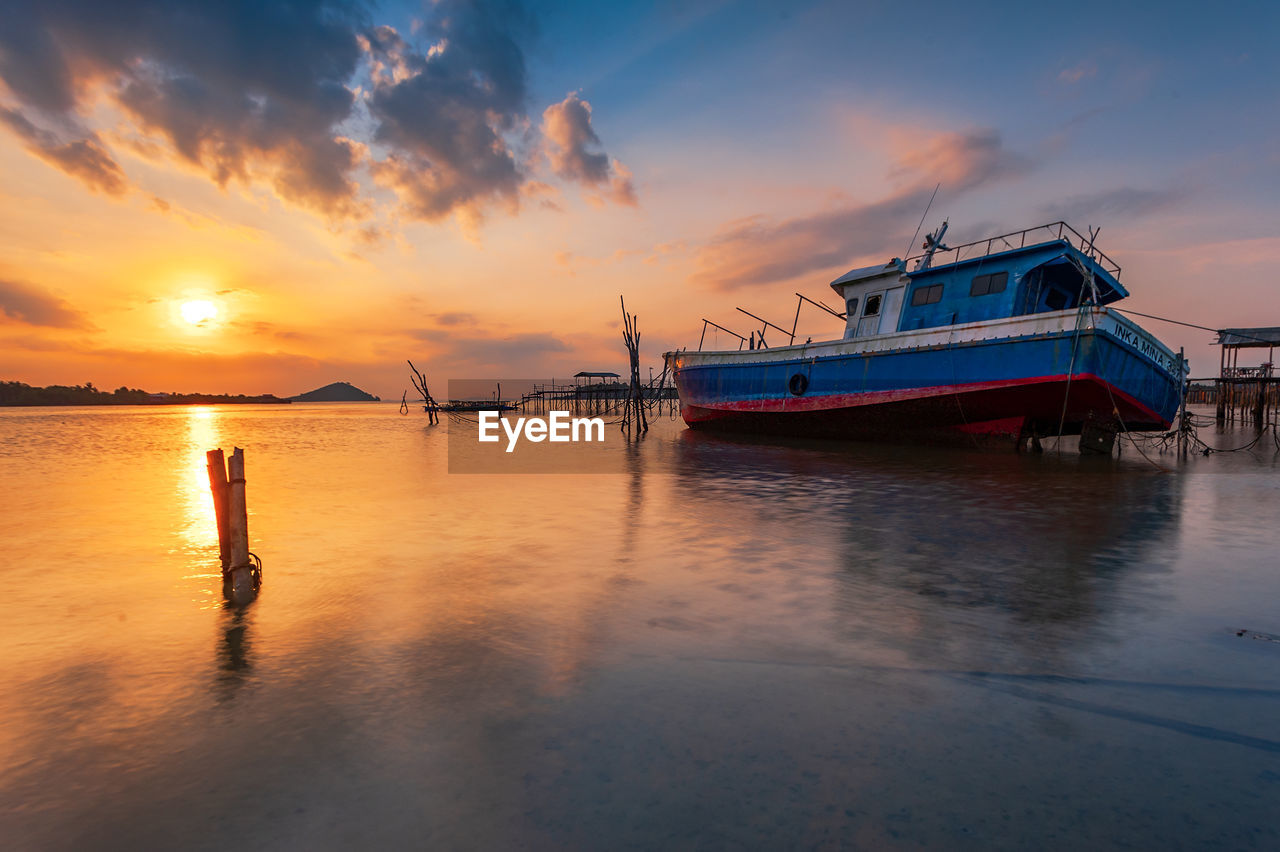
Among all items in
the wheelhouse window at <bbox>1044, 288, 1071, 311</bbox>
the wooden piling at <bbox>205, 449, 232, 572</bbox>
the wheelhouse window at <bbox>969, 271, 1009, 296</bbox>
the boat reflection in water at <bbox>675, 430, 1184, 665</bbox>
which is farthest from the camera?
the wheelhouse window at <bbox>1044, 288, 1071, 311</bbox>

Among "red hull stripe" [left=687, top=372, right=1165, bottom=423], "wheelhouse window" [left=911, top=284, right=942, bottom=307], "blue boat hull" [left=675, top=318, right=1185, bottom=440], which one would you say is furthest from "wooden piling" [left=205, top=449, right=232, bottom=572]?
"wheelhouse window" [left=911, top=284, right=942, bottom=307]

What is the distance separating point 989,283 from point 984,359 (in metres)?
3.03

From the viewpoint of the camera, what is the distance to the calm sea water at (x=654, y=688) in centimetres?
306

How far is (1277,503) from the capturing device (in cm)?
1205

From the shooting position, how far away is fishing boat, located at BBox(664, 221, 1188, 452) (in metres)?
17.6

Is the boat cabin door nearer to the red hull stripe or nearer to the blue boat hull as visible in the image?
the blue boat hull

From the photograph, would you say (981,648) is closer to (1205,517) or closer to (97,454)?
(1205,517)

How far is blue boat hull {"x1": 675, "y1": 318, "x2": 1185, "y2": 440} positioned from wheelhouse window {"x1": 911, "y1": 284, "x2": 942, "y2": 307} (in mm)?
2335

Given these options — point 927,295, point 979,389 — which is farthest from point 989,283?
point 979,389

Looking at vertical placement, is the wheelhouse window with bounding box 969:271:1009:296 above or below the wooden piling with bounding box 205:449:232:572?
above

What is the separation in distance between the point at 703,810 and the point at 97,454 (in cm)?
3393

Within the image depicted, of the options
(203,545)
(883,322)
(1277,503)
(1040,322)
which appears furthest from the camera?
(883,322)

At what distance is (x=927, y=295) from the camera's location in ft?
71.4

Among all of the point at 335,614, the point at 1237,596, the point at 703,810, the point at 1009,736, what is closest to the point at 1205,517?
the point at 1237,596
